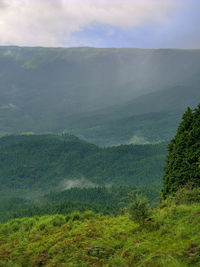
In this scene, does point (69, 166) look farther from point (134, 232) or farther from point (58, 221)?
point (134, 232)

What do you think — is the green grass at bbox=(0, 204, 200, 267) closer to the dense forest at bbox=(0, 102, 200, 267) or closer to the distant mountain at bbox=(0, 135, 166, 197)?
the dense forest at bbox=(0, 102, 200, 267)

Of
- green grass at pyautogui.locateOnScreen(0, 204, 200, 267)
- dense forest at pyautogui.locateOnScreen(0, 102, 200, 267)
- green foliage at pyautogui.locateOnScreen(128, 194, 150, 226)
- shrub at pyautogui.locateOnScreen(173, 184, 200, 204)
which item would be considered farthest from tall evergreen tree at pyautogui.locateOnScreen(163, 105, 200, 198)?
green foliage at pyautogui.locateOnScreen(128, 194, 150, 226)

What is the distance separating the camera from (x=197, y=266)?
8.47 meters

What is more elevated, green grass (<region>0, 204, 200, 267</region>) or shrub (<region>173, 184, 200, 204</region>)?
shrub (<region>173, 184, 200, 204</region>)

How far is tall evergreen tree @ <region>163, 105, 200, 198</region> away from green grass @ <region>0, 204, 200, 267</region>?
312 centimetres

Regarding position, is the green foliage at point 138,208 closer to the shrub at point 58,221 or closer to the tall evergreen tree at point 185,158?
the tall evergreen tree at point 185,158

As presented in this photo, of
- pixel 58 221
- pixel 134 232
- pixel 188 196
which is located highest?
pixel 188 196

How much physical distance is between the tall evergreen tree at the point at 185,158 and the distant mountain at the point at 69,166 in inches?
4472

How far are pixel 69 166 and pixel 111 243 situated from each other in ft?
525

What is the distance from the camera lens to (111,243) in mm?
11438

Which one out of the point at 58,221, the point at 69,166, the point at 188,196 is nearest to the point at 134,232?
the point at 188,196

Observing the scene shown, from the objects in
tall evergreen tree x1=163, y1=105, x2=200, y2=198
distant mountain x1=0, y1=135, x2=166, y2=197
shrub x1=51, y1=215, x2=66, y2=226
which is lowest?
distant mountain x1=0, y1=135, x2=166, y2=197

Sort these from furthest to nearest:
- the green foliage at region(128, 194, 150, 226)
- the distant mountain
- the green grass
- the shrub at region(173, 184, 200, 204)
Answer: the distant mountain
the shrub at region(173, 184, 200, 204)
the green foliage at region(128, 194, 150, 226)
the green grass

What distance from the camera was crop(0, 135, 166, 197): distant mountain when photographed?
143 m
